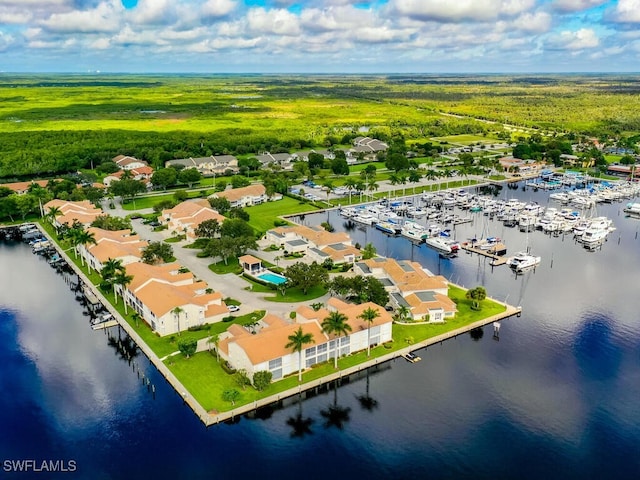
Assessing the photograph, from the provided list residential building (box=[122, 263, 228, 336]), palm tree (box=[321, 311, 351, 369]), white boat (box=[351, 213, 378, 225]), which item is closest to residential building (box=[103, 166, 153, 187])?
white boat (box=[351, 213, 378, 225])

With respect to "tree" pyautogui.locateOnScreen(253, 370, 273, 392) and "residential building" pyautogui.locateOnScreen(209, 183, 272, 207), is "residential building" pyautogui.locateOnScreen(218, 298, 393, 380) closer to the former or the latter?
"tree" pyautogui.locateOnScreen(253, 370, 273, 392)

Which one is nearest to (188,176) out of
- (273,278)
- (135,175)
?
(135,175)

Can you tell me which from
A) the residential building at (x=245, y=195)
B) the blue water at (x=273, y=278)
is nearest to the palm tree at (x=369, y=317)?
the blue water at (x=273, y=278)

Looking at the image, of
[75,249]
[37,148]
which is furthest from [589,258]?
[37,148]

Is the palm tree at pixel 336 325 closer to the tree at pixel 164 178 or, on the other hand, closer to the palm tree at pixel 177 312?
the palm tree at pixel 177 312

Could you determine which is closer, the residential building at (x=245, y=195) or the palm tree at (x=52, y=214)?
the palm tree at (x=52, y=214)

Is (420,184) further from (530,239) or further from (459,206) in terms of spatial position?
(530,239)
